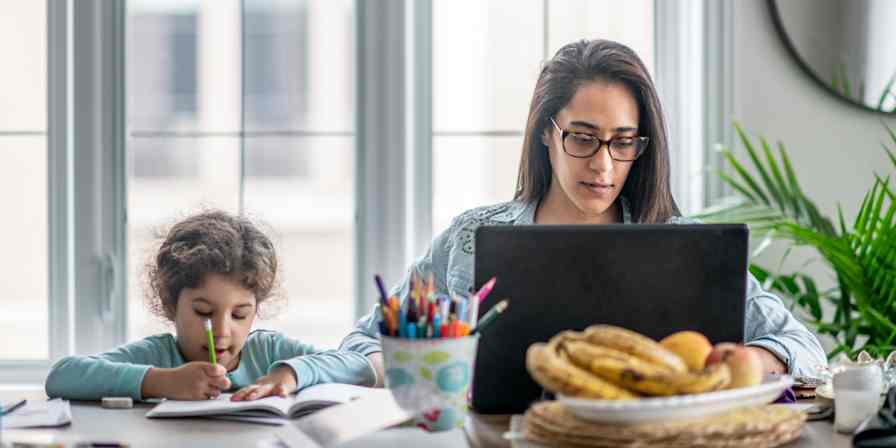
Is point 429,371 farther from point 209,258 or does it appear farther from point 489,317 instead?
point 209,258

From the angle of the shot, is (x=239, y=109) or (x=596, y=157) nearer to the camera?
(x=596, y=157)

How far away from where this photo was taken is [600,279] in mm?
1399

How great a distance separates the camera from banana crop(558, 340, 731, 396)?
1.15 meters

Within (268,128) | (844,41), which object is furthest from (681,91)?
(268,128)

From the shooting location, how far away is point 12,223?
288 cm

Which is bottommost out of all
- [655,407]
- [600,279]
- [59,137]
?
[655,407]

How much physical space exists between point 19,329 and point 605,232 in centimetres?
205

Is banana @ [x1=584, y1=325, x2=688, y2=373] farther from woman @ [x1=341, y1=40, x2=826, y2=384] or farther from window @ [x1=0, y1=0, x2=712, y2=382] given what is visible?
window @ [x1=0, y1=0, x2=712, y2=382]

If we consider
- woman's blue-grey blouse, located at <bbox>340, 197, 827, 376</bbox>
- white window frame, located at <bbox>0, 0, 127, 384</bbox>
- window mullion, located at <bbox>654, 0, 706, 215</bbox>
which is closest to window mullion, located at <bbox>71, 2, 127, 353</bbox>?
white window frame, located at <bbox>0, 0, 127, 384</bbox>

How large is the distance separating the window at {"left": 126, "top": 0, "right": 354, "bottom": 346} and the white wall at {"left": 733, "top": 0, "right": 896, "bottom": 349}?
3.36 feet

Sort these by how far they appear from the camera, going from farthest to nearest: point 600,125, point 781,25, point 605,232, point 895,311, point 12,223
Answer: point 12,223 < point 781,25 < point 895,311 < point 600,125 < point 605,232

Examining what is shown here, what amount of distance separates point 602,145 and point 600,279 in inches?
24.8

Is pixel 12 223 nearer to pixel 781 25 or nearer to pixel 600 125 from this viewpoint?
pixel 600 125

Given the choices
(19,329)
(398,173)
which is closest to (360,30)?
(398,173)
